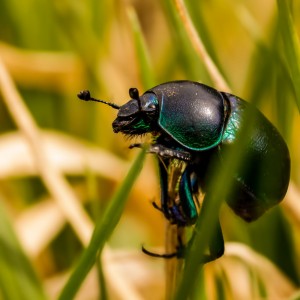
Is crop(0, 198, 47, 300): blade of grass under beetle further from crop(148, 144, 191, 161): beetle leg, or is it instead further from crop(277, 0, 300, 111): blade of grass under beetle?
crop(277, 0, 300, 111): blade of grass under beetle

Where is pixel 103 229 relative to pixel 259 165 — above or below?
below

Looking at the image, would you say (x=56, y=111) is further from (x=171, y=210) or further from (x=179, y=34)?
(x=171, y=210)

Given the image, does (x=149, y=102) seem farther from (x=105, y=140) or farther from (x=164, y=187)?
(x=105, y=140)

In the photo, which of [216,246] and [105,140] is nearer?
[216,246]

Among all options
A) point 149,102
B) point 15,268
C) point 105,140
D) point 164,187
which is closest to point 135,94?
point 149,102

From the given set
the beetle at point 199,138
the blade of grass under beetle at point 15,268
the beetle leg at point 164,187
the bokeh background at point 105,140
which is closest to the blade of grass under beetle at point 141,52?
the bokeh background at point 105,140

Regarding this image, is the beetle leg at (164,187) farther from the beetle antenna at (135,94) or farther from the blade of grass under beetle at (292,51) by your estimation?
the blade of grass under beetle at (292,51)
